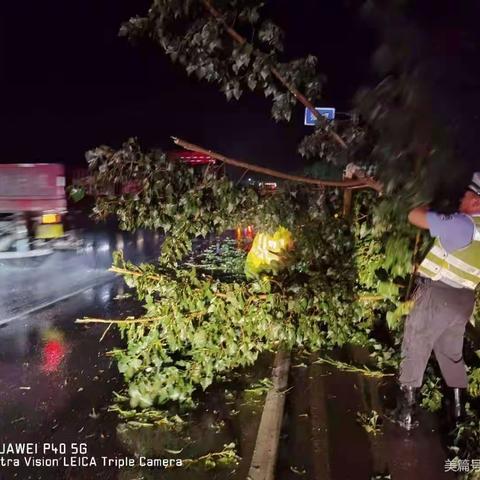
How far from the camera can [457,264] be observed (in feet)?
11.4

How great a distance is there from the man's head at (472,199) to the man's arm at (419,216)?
0.76 feet

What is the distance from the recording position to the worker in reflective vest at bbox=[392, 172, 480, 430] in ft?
10.8

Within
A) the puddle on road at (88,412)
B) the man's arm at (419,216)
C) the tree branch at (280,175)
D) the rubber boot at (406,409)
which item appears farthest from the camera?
the tree branch at (280,175)

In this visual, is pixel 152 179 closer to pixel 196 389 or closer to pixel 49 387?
pixel 196 389

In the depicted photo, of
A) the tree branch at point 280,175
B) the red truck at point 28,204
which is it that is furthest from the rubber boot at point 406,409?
the red truck at point 28,204

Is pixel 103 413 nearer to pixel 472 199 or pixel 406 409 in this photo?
pixel 406 409

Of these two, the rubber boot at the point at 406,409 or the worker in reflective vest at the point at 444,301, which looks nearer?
the worker in reflective vest at the point at 444,301

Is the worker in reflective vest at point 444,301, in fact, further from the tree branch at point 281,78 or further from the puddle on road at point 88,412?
the puddle on road at point 88,412

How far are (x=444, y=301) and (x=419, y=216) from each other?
27.9 inches

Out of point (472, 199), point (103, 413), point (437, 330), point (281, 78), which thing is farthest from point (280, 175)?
point (103, 413)

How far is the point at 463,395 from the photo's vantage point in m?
3.92

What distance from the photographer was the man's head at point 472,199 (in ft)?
10.8

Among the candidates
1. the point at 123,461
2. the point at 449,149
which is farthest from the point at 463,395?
the point at 123,461

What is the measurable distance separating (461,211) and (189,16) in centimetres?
229
